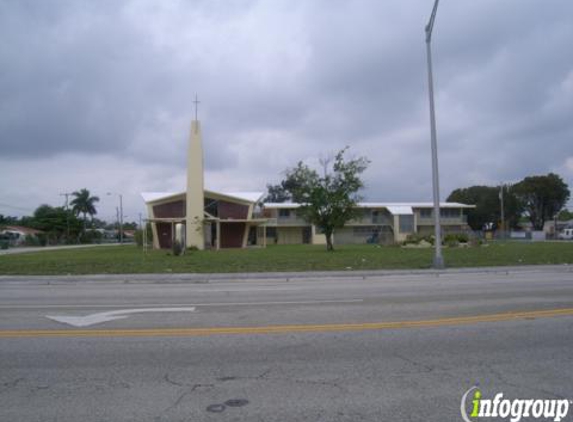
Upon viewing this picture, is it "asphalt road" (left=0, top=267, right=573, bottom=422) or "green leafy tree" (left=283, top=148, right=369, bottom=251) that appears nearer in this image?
"asphalt road" (left=0, top=267, right=573, bottom=422)

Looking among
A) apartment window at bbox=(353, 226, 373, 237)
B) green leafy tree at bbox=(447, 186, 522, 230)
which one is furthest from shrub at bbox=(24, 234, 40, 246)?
green leafy tree at bbox=(447, 186, 522, 230)

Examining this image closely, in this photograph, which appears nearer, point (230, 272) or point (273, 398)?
point (273, 398)

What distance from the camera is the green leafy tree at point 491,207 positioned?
3733 inches

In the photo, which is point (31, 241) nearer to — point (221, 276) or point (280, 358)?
point (221, 276)

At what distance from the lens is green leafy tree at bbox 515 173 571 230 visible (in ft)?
305

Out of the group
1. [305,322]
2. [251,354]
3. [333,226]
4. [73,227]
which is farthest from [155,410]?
[73,227]

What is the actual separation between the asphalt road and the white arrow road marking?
48 millimetres

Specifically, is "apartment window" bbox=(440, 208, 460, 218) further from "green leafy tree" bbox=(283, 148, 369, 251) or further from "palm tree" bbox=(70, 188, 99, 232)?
"palm tree" bbox=(70, 188, 99, 232)

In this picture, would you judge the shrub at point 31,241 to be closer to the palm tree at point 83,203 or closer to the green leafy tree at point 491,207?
the palm tree at point 83,203

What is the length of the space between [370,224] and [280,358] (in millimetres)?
70945

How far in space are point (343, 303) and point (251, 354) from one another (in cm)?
500

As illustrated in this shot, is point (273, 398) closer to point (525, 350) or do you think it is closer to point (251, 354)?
point (251, 354)

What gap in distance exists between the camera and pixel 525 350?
6809 mm

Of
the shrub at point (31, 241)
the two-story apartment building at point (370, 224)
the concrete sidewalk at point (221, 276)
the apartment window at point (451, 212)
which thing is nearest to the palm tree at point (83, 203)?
the shrub at point (31, 241)
